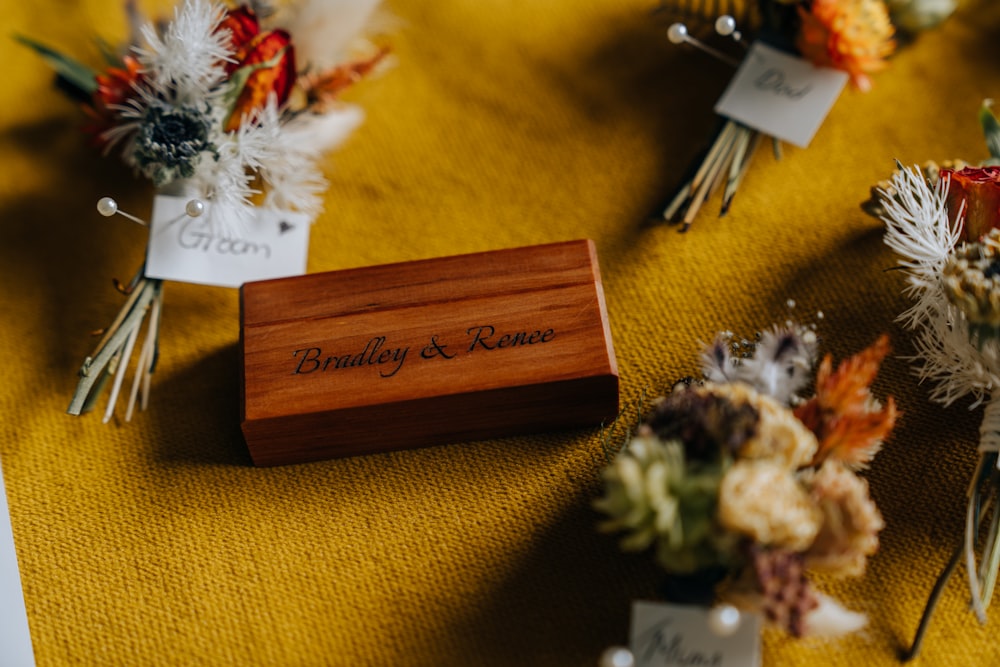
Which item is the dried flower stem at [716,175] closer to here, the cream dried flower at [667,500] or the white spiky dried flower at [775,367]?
the white spiky dried flower at [775,367]

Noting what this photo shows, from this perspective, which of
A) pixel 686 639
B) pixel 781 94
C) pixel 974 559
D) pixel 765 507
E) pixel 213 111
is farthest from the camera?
pixel 781 94

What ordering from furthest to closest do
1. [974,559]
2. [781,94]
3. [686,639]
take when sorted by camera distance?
[781,94] < [974,559] < [686,639]

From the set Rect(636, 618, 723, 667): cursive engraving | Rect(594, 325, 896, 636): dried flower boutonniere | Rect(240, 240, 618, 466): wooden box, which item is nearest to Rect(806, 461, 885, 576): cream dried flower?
Rect(594, 325, 896, 636): dried flower boutonniere

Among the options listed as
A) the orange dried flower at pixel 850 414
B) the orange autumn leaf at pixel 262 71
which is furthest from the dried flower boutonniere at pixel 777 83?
the orange autumn leaf at pixel 262 71

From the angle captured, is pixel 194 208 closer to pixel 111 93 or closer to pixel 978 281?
pixel 111 93

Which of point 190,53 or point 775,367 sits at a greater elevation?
point 775,367

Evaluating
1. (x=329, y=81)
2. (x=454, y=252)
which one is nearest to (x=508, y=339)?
(x=454, y=252)
